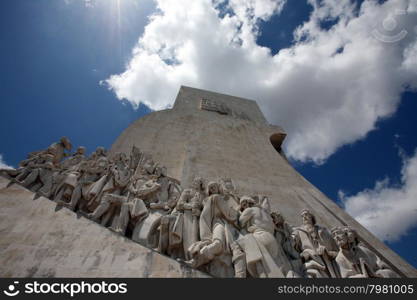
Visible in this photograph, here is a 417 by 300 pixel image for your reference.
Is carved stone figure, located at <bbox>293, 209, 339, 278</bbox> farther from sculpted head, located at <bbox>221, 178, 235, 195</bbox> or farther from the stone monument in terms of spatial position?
sculpted head, located at <bbox>221, 178, 235, 195</bbox>

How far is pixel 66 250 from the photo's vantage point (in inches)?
125

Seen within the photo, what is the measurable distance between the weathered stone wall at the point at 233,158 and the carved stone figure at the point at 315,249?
6.40 ft

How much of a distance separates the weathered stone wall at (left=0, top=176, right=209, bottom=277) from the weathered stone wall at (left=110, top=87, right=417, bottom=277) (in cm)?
317

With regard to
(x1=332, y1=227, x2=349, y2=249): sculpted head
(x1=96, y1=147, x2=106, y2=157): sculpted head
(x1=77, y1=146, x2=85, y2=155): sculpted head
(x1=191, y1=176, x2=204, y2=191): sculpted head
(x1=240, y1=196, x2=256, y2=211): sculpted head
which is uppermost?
(x1=77, y1=146, x2=85, y2=155): sculpted head

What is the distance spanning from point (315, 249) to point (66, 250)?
3.60 metres

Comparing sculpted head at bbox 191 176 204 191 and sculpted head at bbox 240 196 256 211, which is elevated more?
sculpted head at bbox 191 176 204 191

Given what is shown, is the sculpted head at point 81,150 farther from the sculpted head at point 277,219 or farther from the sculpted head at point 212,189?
the sculpted head at point 277,219

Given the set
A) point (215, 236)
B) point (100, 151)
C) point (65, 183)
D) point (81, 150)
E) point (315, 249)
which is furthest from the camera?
point (81, 150)

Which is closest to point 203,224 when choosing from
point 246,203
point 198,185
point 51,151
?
point 246,203

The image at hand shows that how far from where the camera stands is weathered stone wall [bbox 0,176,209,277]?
2932mm

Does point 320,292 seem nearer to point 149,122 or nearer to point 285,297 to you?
point 285,297

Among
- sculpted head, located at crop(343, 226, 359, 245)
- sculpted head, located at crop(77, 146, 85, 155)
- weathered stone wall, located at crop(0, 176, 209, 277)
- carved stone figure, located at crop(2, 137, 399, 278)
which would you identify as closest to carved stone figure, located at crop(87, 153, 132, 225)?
carved stone figure, located at crop(2, 137, 399, 278)

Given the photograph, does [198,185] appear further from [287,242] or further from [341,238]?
[341,238]

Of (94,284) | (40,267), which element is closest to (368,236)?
(94,284)
